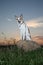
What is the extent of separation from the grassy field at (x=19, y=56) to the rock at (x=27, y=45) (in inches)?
5.5

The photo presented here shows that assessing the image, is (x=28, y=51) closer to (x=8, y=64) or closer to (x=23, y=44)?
(x=23, y=44)

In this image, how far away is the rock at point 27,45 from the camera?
217 inches

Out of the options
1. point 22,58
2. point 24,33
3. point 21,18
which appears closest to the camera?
point 22,58

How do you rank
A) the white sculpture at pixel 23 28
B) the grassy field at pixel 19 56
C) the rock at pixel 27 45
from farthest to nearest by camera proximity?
the white sculpture at pixel 23 28 → the rock at pixel 27 45 → the grassy field at pixel 19 56

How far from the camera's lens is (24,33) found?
240 inches

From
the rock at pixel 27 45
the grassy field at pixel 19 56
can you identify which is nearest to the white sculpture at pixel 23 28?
the rock at pixel 27 45

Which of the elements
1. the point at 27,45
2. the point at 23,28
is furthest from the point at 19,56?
the point at 23,28

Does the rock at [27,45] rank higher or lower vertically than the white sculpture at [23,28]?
lower

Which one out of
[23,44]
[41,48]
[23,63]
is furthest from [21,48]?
[23,63]

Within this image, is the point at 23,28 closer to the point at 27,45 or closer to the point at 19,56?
the point at 27,45

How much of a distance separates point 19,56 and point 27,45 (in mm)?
793

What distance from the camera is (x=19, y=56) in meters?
4.81

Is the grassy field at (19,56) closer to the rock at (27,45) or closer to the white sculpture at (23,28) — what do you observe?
the rock at (27,45)

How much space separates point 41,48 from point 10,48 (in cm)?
83
